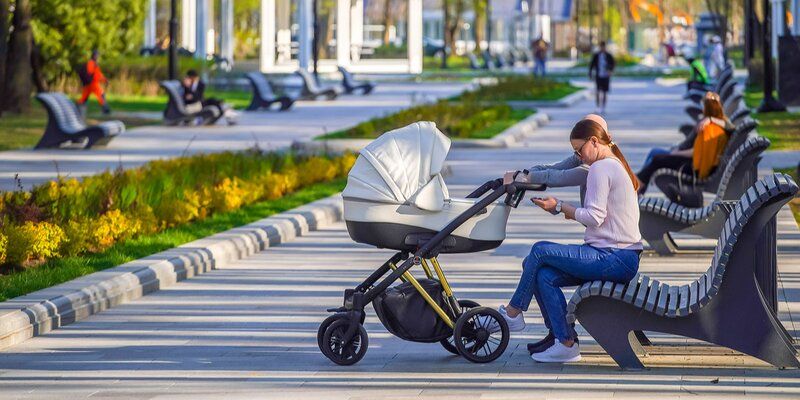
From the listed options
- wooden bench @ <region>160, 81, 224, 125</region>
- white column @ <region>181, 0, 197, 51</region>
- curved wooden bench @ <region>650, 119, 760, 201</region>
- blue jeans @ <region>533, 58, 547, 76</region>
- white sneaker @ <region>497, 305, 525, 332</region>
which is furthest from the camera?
white column @ <region>181, 0, 197, 51</region>

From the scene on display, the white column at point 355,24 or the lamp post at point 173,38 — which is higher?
the white column at point 355,24

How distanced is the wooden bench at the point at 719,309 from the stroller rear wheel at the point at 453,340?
2.19ft

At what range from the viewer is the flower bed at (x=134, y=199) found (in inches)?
498

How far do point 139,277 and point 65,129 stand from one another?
15.5 metres

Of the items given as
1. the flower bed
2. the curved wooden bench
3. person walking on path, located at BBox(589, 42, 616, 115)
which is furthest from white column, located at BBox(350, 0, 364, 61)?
the curved wooden bench

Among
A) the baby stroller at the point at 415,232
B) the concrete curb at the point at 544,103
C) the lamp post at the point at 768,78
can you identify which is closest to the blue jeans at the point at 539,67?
the concrete curb at the point at 544,103

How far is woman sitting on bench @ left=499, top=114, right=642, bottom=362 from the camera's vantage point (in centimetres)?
877

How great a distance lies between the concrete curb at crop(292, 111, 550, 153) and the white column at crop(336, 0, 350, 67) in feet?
106

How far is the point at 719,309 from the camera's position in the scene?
28.0ft

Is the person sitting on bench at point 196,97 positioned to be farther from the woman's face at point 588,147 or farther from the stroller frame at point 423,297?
the woman's face at point 588,147

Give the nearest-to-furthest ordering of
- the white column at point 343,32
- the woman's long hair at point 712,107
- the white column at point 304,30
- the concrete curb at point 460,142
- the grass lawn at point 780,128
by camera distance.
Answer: the woman's long hair at point 712,107 < the concrete curb at point 460,142 < the grass lawn at point 780,128 < the white column at point 304,30 < the white column at point 343,32

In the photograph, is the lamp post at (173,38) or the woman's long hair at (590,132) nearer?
the woman's long hair at (590,132)

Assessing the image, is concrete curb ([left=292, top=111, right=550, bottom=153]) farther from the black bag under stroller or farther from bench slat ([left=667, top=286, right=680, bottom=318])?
bench slat ([left=667, top=286, right=680, bottom=318])

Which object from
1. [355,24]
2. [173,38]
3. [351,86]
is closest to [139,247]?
[173,38]
